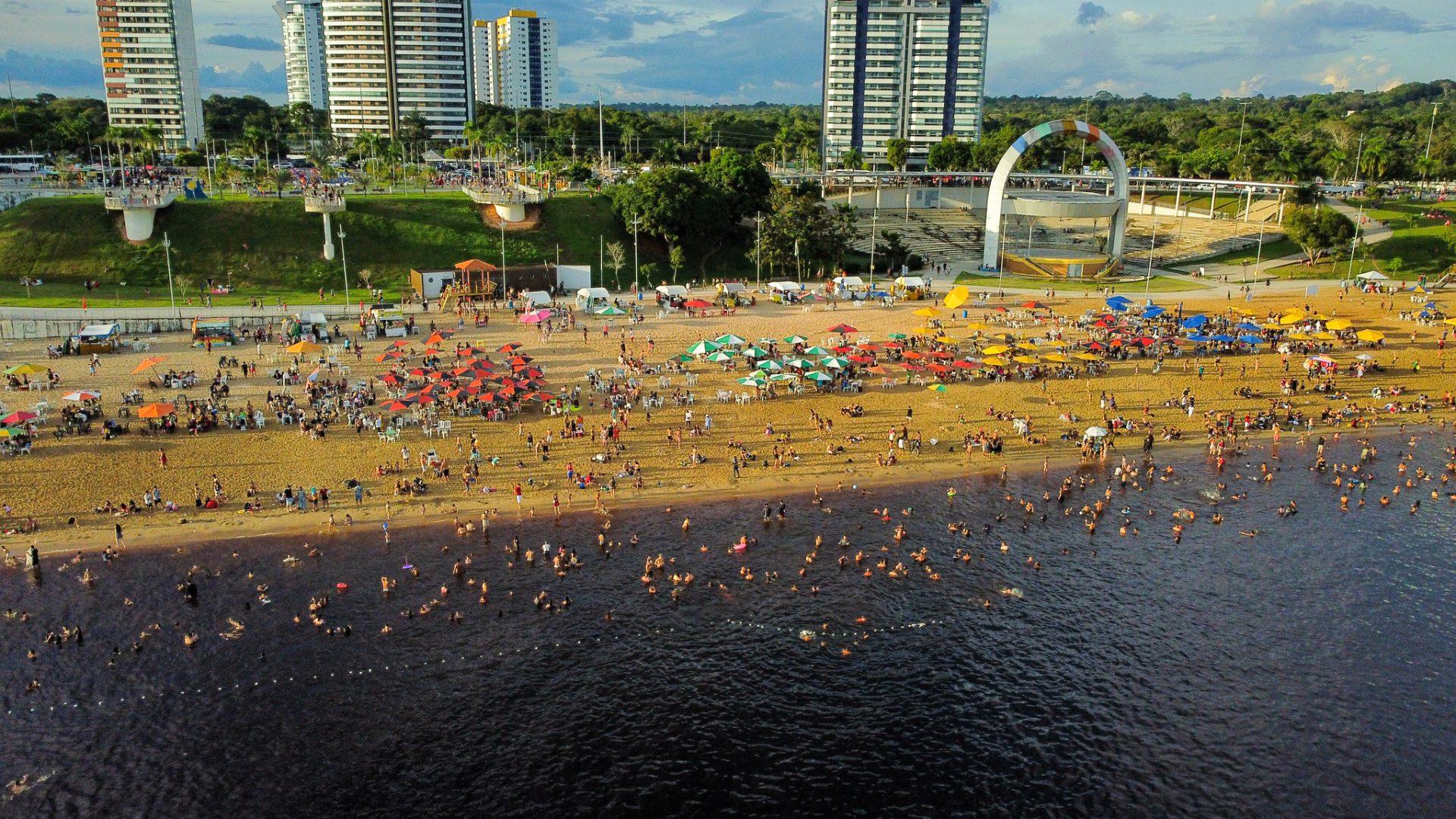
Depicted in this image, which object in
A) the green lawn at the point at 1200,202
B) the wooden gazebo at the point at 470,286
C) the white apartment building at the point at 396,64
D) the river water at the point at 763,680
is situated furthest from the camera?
the white apartment building at the point at 396,64

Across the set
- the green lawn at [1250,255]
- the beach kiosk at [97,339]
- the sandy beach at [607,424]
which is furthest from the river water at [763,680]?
the green lawn at [1250,255]

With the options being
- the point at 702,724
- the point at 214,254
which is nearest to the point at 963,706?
the point at 702,724

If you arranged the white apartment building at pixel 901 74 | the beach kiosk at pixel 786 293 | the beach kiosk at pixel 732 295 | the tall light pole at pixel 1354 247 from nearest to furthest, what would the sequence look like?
the beach kiosk at pixel 732 295 < the beach kiosk at pixel 786 293 < the tall light pole at pixel 1354 247 < the white apartment building at pixel 901 74

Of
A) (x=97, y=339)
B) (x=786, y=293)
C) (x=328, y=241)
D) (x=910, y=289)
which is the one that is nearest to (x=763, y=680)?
(x=97, y=339)

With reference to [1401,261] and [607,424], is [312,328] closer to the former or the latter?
[607,424]

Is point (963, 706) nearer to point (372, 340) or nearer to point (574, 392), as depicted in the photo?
point (574, 392)

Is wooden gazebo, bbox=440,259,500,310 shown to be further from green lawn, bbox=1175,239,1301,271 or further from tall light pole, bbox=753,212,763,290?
green lawn, bbox=1175,239,1301,271

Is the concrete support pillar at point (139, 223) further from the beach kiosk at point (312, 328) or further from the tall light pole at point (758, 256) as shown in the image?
the tall light pole at point (758, 256)

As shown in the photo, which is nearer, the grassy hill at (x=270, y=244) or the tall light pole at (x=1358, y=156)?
the grassy hill at (x=270, y=244)
